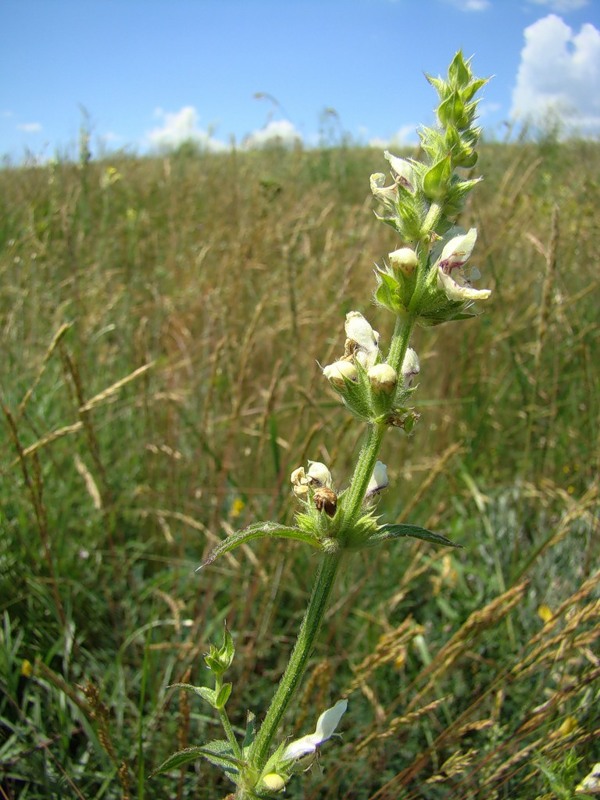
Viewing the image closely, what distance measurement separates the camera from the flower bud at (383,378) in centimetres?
88

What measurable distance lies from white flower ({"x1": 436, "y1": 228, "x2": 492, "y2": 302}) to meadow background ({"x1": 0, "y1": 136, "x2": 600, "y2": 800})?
2.35 feet

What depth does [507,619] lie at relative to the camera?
1823mm

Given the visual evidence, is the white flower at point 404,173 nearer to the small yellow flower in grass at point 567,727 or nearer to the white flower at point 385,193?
the white flower at point 385,193

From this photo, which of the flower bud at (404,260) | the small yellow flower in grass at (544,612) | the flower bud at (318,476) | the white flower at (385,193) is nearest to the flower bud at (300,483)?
the flower bud at (318,476)

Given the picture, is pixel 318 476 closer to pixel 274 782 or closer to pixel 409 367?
pixel 409 367

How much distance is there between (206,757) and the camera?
90 centimetres

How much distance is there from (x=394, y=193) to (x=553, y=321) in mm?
1860

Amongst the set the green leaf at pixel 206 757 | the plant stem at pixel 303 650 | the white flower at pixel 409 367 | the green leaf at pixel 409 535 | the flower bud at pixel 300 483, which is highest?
the white flower at pixel 409 367

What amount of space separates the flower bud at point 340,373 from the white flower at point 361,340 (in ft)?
0.16

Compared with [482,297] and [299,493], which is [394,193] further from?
[299,493]

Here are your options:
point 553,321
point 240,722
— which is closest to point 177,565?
point 240,722

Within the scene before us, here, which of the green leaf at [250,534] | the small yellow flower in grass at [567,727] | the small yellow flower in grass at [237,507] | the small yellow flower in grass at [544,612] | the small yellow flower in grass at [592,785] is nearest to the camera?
the green leaf at [250,534]

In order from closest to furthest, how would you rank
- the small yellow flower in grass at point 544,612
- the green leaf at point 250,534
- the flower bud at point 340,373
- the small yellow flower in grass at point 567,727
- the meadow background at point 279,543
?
the green leaf at point 250,534 < the flower bud at point 340,373 < the small yellow flower in grass at point 567,727 < the meadow background at point 279,543 < the small yellow flower in grass at point 544,612

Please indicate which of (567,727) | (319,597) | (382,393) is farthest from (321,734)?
(567,727)
